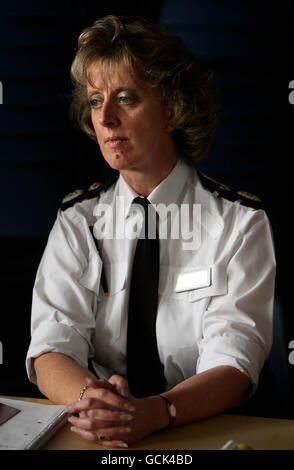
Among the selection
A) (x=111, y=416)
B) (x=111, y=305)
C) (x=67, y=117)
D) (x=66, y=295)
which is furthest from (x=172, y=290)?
(x=67, y=117)

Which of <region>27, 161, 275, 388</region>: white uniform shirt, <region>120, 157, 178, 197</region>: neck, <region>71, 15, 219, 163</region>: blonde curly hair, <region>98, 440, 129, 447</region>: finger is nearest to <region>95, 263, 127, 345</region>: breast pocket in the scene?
<region>27, 161, 275, 388</region>: white uniform shirt

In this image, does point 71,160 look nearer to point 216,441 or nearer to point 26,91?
point 26,91

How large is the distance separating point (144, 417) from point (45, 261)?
28.2 inches

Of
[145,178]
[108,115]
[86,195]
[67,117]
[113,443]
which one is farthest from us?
[67,117]

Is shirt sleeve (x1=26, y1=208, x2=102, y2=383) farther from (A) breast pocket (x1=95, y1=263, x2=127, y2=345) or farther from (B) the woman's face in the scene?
(B) the woman's face

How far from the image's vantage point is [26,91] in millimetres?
2158

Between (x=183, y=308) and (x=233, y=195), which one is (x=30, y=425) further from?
(x=233, y=195)

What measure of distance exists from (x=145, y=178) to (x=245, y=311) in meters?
0.50

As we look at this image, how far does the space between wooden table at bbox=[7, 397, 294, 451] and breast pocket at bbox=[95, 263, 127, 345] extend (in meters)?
0.51

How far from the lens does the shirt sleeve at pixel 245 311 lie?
147 centimetres

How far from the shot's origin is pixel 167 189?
176 cm

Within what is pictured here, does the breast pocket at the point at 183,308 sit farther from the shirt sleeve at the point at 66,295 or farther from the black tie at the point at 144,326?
the shirt sleeve at the point at 66,295

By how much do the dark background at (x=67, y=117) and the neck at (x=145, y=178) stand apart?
16.9 inches

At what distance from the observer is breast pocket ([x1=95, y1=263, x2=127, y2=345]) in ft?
5.56
